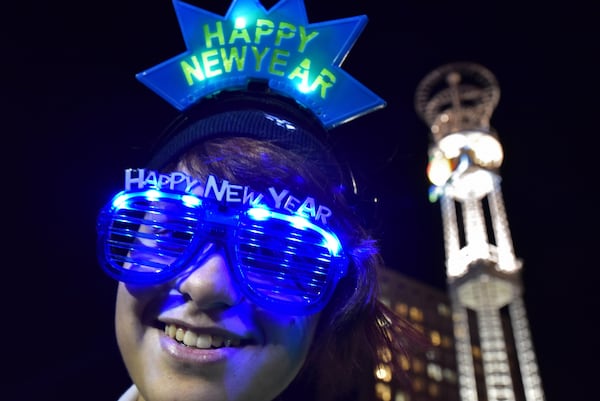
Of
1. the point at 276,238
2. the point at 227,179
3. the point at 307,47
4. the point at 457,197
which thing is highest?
the point at 457,197

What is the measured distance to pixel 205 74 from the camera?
2566 mm

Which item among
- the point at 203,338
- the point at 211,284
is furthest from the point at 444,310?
the point at 211,284

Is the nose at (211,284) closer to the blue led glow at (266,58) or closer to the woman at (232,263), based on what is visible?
the woman at (232,263)

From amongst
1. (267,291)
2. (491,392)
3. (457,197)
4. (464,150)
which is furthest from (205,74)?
(491,392)

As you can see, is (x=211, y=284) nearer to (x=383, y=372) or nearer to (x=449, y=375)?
(x=383, y=372)

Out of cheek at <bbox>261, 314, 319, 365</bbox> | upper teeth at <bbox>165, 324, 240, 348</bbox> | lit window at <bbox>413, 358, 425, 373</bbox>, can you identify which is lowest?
upper teeth at <bbox>165, 324, 240, 348</bbox>

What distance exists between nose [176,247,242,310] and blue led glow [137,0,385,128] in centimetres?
102

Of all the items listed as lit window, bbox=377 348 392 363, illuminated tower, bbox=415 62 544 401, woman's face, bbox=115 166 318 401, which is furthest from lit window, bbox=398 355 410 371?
illuminated tower, bbox=415 62 544 401

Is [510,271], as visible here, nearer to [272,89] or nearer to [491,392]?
[491,392]

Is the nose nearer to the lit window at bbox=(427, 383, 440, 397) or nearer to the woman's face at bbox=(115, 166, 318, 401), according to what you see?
the woman's face at bbox=(115, 166, 318, 401)

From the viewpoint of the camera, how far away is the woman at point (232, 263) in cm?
193

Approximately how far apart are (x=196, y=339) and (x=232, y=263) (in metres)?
0.35

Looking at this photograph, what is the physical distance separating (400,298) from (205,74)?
42.0m

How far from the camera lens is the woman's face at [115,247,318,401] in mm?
1896
